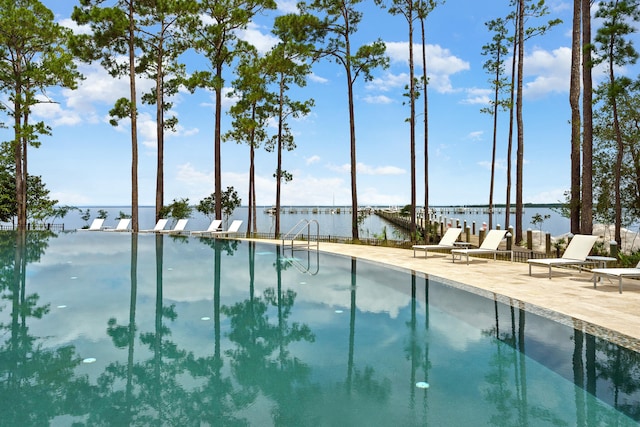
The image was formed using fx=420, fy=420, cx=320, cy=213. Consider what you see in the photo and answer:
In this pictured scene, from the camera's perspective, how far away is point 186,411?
3.03 meters

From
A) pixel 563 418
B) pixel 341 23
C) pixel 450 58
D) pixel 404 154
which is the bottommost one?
pixel 563 418

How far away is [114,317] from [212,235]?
1344 cm

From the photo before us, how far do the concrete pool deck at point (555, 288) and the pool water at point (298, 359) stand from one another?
1.47 ft

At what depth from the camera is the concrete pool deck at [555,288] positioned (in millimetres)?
5223

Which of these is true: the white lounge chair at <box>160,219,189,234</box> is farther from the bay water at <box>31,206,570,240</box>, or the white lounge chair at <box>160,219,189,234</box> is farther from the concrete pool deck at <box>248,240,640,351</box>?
the concrete pool deck at <box>248,240,640,351</box>

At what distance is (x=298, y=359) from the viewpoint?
4113 millimetres

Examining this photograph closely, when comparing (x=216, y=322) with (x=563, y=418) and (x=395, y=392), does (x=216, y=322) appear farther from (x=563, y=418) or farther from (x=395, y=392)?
(x=563, y=418)

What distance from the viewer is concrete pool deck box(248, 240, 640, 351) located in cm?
522

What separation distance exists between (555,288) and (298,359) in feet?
17.2

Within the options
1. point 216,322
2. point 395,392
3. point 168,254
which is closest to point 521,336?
point 395,392

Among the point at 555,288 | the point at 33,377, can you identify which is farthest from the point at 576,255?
the point at 33,377

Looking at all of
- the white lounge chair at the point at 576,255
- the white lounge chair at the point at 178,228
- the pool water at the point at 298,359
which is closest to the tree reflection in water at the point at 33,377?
the pool water at the point at 298,359

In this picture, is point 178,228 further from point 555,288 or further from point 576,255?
point 555,288

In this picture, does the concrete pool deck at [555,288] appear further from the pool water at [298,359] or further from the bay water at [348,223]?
the bay water at [348,223]
